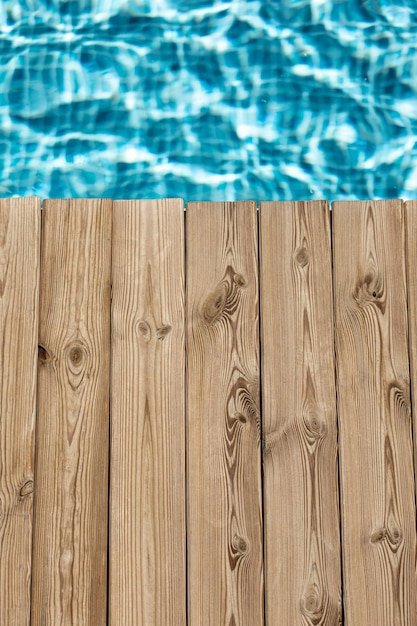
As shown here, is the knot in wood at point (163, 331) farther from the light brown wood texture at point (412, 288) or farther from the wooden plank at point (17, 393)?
the light brown wood texture at point (412, 288)

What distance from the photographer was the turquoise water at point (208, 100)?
2.20 metres

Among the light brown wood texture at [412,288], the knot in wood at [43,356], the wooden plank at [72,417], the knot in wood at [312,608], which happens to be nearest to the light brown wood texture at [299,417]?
the knot in wood at [312,608]

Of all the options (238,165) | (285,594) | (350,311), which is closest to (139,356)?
(350,311)

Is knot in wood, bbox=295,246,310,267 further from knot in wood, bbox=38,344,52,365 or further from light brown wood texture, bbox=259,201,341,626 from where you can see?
knot in wood, bbox=38,344,52,365

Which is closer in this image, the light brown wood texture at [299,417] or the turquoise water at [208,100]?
the light brown wood texture at [299,417]

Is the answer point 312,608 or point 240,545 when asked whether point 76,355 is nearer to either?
point 240,545

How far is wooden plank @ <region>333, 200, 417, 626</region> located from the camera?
1.44 meters

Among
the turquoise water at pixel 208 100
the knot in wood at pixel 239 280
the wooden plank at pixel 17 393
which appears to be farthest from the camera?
the turquoise water at pixel 208 100

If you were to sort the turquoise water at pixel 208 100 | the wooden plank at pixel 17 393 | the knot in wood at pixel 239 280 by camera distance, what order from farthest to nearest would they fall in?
1. the turquoise water at pixel 208 100
2. the knot in wood at pixel 239 280
3. the wooden plank at pixel 17 393

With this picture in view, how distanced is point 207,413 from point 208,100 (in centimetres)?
124

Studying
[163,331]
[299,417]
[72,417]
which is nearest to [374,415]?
[299,417]

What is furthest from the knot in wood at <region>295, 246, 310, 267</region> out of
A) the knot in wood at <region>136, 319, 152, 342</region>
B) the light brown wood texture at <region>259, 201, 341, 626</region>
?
the knot in wood at <region>136, 319, 152, 342</region>

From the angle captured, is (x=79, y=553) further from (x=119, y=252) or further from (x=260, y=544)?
(x=119, y=252)

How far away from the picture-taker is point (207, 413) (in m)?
1.48
